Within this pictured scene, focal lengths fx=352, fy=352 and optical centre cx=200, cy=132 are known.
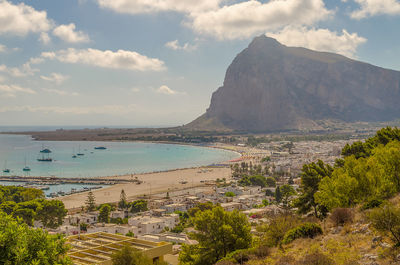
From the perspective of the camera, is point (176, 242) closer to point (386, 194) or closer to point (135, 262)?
point (135, 262)

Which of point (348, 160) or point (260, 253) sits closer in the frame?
point (260, 253)

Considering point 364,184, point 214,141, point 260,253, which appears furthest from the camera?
point 214,141

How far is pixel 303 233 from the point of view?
46.8ft

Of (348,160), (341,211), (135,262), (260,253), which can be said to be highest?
(348,160)

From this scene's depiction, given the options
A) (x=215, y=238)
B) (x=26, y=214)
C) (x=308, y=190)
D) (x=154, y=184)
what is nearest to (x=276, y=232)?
(x=215, y=238)

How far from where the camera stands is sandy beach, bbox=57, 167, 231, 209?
59.0 meters

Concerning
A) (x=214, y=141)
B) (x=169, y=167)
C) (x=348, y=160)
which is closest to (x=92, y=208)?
(x=348, y=160)

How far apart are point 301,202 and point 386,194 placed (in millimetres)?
5920

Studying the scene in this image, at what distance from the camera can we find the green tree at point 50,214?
122ft

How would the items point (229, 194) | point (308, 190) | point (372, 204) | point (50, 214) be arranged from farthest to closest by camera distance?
point (229, 194) → point (50, 214) → point (308, 190) → point (372, 204)

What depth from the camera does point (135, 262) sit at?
629 inches

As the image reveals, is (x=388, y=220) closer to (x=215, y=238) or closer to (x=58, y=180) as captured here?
(x=215, y=238)

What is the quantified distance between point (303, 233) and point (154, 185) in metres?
60.5

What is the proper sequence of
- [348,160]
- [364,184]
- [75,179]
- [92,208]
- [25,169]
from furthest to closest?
[25,169] < [75,179] < [92,208] < [348,160] < [364,184]
